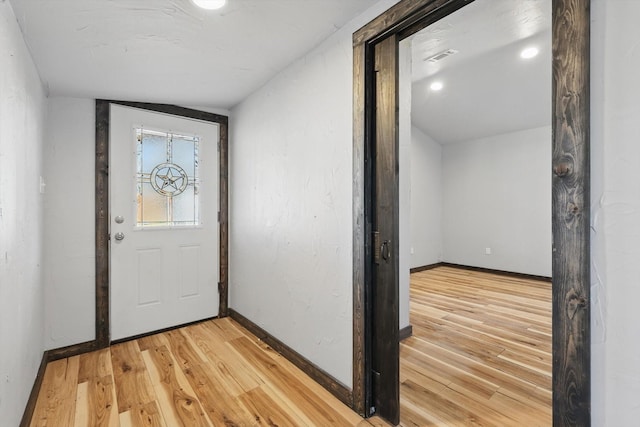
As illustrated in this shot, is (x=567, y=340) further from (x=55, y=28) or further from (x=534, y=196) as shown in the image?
(x=534, y=196)

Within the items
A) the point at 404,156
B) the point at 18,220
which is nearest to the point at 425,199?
the point at 404,156

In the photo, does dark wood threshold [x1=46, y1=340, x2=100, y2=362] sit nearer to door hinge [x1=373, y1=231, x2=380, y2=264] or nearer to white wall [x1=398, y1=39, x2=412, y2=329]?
door hinge [x1=373, y1=231, x2=380, y2=264]

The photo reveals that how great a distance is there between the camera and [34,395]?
1835mm

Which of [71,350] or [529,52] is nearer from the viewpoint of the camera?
[71,350]

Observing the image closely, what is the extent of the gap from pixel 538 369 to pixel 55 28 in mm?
3623

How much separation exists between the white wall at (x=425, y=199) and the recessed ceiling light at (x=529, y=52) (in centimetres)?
246

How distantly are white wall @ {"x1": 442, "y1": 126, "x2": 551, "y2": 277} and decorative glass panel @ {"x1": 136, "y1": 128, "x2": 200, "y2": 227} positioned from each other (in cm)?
493

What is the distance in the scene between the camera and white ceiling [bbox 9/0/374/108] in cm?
155

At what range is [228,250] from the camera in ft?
10.7

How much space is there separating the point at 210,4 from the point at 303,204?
1236 mm

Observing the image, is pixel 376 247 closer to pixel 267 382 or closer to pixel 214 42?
pixel 267 382

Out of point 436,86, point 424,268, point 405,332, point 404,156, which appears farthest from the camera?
point 424,268

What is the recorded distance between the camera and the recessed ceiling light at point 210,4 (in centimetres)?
151

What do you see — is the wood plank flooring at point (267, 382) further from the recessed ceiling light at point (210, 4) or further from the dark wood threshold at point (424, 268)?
the dark wood threshold at point (424, 268)
